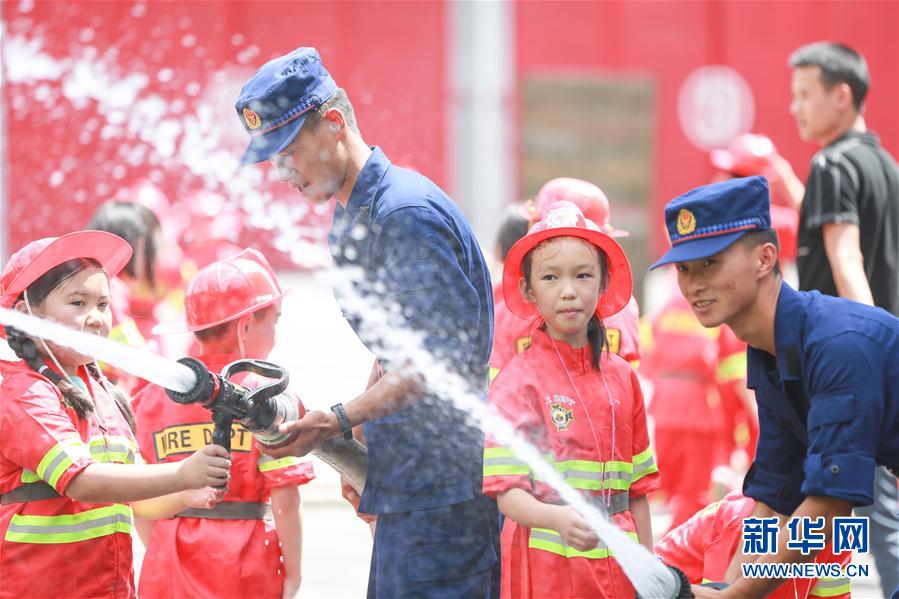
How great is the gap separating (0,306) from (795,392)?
1.91 m

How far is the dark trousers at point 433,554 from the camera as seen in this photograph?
2.92 m

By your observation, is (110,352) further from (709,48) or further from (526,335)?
(709,48)

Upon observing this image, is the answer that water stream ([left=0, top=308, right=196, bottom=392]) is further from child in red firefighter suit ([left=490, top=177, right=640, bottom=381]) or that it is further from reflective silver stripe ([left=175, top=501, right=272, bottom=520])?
child in red firefighter suit ([left=490, top=177, right=640, bottom=381])

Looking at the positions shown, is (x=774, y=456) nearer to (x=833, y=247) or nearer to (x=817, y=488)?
(x=817, y=488)

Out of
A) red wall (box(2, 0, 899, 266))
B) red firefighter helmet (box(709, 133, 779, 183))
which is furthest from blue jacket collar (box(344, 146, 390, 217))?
red wall (box(2, 0, 899, 266))

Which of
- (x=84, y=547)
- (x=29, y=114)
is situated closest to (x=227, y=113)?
(x=29, y=114)

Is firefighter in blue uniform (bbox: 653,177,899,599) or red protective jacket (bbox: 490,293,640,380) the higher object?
red protective jacket (bbox: 490,293,640,380)

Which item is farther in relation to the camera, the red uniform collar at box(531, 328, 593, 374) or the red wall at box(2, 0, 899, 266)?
the red wall at box(2, 0, 899, 266)

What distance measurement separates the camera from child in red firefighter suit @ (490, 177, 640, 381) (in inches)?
162

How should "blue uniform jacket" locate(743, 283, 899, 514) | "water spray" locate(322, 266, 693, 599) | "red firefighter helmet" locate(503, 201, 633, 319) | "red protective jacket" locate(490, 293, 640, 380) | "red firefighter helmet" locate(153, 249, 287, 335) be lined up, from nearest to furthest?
"blue uniform jacket" locate(743, 283, 899, 514) → "water spray" locate(322, 266, 693, 599) → "red firefighter helmet" locate(503, 201, 633, 319) → "red firefighter helmet" locate(153, 249, 287, 335) → "red protective jacket" locate(490, 293, 640, 380)

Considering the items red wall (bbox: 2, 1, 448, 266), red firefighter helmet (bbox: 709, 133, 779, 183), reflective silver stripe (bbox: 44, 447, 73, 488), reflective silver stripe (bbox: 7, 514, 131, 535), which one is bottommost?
reflective silver stripe (bbox: 7, 514, 131, 535)

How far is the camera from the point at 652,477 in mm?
3100

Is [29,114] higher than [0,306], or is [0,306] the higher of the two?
[29,114]

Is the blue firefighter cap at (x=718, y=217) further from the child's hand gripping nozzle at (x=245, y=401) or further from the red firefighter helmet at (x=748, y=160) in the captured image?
the red firefighter helmet at (x=748, y=160)
